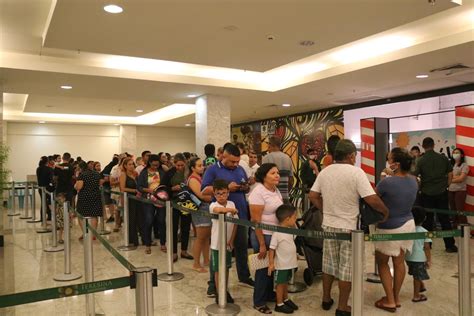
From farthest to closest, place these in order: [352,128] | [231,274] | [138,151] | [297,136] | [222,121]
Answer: [138,151] < [297,136] < [352,128] < [222,121] < [231,274]

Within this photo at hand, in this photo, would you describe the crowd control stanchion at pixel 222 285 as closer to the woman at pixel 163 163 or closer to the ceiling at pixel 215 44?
the ceiling at pixel 215 44

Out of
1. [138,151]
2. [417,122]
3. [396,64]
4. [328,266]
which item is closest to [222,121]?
[396,64]

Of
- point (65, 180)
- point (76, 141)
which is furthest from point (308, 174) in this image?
point (76, 141)

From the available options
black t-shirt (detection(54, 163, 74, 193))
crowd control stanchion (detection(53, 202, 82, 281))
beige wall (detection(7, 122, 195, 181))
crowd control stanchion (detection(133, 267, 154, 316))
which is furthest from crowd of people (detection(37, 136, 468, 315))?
beige wall (detection(7, 122, 195, 181))

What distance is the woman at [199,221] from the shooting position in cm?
491

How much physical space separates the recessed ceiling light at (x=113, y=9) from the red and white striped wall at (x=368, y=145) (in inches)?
270

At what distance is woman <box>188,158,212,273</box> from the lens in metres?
4.91

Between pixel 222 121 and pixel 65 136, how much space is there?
10.8m

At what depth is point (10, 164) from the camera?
1648cm

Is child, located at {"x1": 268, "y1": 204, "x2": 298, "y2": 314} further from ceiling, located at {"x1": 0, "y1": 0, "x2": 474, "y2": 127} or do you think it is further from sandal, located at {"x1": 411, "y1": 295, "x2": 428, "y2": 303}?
ceiling, located at {"x1": 0, "y1": 0, "x2": 474, "y2": 127}

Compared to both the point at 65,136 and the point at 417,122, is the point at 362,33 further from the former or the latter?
the point at 65,136

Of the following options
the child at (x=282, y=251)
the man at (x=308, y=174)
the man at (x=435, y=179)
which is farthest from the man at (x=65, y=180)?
the man at (x=435, y=179)

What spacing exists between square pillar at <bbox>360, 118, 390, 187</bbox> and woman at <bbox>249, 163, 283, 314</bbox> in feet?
21.5

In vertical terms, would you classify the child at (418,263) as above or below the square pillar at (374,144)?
below
